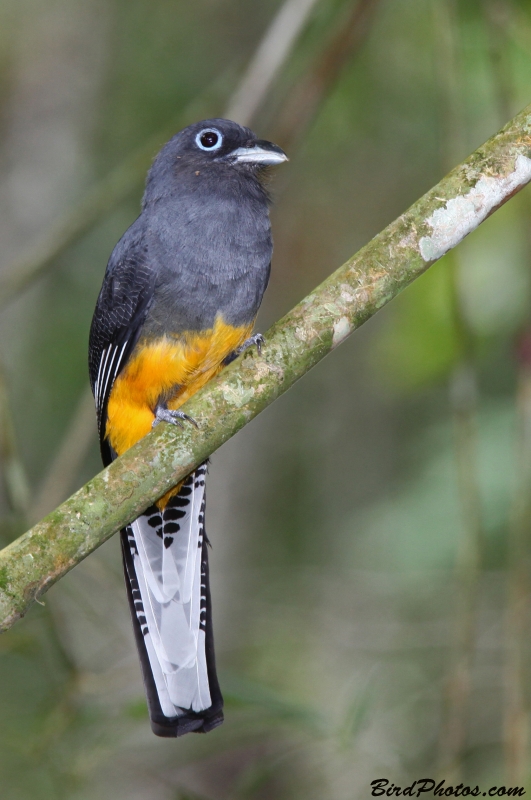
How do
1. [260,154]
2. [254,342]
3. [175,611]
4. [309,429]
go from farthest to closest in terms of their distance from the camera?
[309,429] → [260,154] → [175,611] → [254,342]

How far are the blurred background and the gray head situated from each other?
22 centimetres

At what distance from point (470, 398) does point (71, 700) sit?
1.88 metres

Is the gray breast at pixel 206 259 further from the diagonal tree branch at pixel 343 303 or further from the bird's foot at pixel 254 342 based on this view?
the diagonal tree branch at pixel 343 303

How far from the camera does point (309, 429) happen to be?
22.2 ft

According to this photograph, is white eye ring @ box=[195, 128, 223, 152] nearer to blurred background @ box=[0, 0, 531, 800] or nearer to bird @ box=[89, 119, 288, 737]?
bird @ box=[89, 119, 288, 737]

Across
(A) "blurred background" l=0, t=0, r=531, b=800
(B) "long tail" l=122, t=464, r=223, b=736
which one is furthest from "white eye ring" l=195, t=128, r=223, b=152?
(B) "long tail" l=122, t=464, r=223, b=736

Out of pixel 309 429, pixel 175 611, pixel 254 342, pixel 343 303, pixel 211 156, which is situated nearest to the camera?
pixel 343 303

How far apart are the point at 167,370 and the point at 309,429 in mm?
3601

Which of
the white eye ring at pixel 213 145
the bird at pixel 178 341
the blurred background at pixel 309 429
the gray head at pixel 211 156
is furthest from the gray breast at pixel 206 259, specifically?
the blurred background at pixel 309 429

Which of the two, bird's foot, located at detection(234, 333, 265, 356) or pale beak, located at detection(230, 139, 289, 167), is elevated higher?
pale beak, located at detection(230, 139, 289, 167)

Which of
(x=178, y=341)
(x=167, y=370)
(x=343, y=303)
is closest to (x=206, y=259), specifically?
(x=178, y=341)

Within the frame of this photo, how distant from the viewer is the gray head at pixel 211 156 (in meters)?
3.51

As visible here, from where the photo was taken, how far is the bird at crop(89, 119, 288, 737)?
317 centimetres

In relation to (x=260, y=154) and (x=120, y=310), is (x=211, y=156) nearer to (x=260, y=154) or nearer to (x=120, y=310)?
(x=260, y=154)
